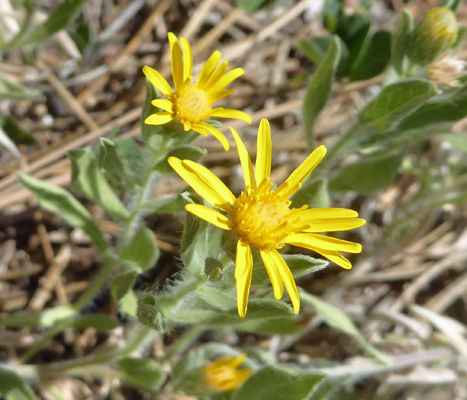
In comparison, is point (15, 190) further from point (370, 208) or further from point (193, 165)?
point (370, 208)

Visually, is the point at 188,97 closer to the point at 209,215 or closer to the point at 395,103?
the point at 209,215

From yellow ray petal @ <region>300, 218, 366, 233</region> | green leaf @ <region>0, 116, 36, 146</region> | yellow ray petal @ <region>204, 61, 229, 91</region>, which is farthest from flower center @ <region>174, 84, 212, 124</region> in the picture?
green leaf @ <region>0, 116, 36, 146</region>

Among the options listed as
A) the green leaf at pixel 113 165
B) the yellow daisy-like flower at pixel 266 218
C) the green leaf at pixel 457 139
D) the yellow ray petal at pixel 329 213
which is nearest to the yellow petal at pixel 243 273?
the yellow daisy-like flower at pixel 266 218

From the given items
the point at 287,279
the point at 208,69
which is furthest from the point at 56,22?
the point at 287,279

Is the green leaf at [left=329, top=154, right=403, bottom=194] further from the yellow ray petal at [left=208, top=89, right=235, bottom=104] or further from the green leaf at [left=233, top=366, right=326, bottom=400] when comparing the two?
the green leaf at [left=233, top=366, right=326, bottom=400]

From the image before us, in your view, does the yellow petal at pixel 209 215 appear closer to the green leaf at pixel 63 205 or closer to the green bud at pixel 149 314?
the green bud at pixel 149 314

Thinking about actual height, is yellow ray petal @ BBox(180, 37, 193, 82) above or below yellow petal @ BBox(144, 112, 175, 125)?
above
